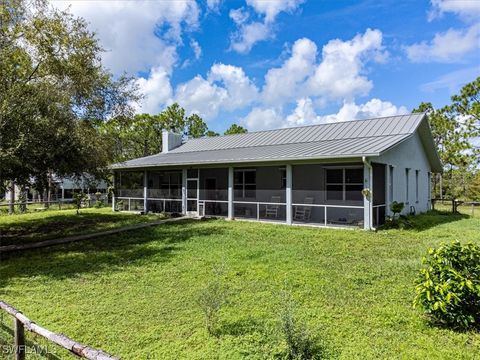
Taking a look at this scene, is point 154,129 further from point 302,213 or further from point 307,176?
point 302,213

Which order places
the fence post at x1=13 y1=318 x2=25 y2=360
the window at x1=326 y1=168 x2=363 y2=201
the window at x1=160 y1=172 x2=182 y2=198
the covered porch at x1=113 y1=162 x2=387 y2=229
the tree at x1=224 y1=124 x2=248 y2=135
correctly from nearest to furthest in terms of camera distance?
the fence post at x1=13 y1=318 x2=25 y2=360, the covered porch at x1=113 y1=162 x2=387 y2=229, the window at x1=326 y1=168 x2=363 y2=201, the window at x1=160 y1=172 x2=182 y2=198, the tree at x1=224 y1=124 x2=248 y2=135

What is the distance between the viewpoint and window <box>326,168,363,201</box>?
47.4 ft

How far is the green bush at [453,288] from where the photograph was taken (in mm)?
4395

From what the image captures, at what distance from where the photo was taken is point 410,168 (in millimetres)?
16781

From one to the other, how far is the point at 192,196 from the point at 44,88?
924 cm

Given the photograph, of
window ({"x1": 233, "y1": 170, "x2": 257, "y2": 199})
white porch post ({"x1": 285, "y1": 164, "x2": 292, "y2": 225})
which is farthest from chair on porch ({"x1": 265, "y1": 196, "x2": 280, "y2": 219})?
window ({"x1": 233, "y1": 170, "x2": 257, "y2": 199})

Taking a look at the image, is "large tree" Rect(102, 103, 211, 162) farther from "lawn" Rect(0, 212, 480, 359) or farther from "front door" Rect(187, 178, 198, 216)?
"lawn" Rect(0, 212, 480, 359)

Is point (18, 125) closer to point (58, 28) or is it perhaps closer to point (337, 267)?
point (58, 28)

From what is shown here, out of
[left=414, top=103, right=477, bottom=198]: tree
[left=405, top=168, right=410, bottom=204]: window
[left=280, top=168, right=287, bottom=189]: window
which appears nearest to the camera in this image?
[left=405, top=168, right=410, bottom=204]: window

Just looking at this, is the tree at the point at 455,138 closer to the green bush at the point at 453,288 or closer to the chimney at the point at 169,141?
the chimney at the point at 169,141

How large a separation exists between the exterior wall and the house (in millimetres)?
45

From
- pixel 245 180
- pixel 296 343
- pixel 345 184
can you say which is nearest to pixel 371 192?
pixel 345 184

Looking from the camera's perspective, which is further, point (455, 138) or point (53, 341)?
point (455, 138)

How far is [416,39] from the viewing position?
14320 millimetres
